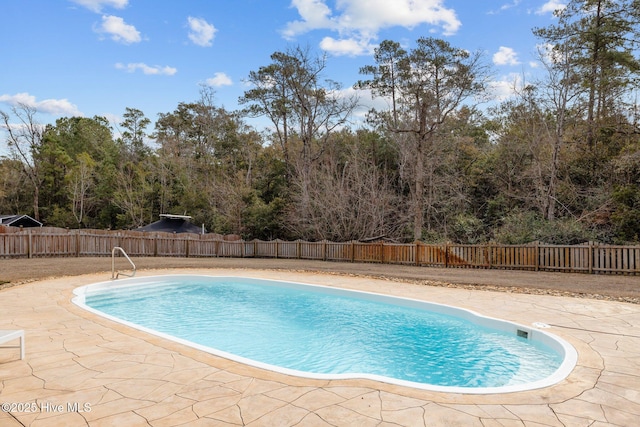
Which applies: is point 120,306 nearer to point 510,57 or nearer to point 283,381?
point 283,381

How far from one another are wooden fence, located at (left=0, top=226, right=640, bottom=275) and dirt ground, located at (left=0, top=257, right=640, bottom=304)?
553 millimetres

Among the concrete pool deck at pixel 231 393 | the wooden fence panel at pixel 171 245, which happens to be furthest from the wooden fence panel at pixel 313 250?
the concrete pool deck at pixel 231 393

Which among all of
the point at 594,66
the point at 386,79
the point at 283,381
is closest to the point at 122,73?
the point at 386,79

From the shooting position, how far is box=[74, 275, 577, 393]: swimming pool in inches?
162

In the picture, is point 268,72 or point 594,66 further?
point 268,72

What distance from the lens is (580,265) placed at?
1055cm

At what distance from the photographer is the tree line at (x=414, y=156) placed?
14.3 metres

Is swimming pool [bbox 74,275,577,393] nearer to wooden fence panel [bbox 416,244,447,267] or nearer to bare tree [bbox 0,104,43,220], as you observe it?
wooden fence panel [bbox 416,244,447,267]

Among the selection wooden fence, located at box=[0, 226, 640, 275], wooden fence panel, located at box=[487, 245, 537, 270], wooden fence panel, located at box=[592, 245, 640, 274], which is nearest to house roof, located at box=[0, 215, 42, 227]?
wooden fence, located at box=[0, 226, 640, 275]

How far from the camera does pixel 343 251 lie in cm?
1537

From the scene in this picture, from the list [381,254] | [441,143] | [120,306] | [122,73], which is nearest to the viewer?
[120,306]

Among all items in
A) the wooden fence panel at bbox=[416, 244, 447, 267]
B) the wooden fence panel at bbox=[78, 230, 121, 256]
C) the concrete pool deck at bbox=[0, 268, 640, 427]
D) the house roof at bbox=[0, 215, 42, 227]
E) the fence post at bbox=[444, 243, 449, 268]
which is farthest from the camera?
the house roof at bbox=[0, 215, 42, 227]

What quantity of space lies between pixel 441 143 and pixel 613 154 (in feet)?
23.2

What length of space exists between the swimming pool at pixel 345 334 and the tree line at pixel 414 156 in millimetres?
8928
